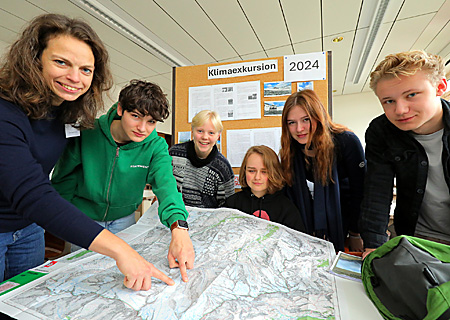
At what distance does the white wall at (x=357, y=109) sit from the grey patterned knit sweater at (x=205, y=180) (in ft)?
19.4

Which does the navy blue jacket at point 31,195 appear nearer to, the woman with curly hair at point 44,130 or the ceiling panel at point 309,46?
the woman with curly hair at point 44,130

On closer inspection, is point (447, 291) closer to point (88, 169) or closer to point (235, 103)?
point (88, 169)

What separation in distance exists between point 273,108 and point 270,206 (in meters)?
0.76

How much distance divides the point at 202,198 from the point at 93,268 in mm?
807

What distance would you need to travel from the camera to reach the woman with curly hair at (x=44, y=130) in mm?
584

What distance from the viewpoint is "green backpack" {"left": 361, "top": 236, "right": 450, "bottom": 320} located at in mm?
442

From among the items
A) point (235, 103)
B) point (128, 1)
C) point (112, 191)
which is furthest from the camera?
point (128, 1)

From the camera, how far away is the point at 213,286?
65 cm

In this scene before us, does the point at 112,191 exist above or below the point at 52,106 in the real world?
below

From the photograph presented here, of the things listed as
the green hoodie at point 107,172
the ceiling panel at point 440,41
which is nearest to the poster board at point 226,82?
the green hoodie at point 107,172

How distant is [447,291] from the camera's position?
435 mm

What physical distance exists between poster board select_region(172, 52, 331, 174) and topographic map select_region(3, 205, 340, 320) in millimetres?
963

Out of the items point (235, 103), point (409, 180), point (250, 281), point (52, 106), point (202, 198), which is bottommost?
point (250, 281)

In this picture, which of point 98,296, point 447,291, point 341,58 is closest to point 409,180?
point 447,291
